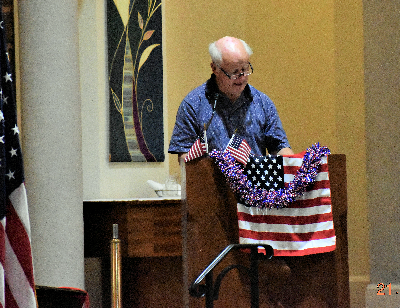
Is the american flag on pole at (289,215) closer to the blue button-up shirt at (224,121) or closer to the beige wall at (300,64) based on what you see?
the blue button-up shirt at (224,121)

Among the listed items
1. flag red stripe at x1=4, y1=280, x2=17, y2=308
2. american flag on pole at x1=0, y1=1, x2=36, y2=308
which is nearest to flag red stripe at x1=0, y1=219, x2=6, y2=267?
american flag on pole at x1=0, y1=1, x2=36, y2=308

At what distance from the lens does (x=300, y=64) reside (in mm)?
5742

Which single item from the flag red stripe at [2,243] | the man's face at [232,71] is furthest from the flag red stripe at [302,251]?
the flag red stripe at [2,243]

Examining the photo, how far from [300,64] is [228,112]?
8.07 feet

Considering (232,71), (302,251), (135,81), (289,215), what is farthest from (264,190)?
(135,81)

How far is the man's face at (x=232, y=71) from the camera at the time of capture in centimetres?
339

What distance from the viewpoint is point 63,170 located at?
3994 millimetres

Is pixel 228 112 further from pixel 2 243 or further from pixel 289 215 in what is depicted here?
pixel 2 243

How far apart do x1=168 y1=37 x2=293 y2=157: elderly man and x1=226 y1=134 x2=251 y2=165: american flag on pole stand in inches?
14.1

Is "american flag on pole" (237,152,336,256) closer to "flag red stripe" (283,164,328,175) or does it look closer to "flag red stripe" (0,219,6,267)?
"flag red stripe" (283,164,328,175)

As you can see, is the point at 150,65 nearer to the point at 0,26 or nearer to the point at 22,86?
the point at 22,86

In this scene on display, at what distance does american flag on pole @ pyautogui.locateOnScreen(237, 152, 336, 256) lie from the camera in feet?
9.77

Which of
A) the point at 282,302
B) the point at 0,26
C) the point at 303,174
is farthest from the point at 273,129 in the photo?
the point at 0,26

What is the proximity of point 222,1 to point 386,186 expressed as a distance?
2.43m
